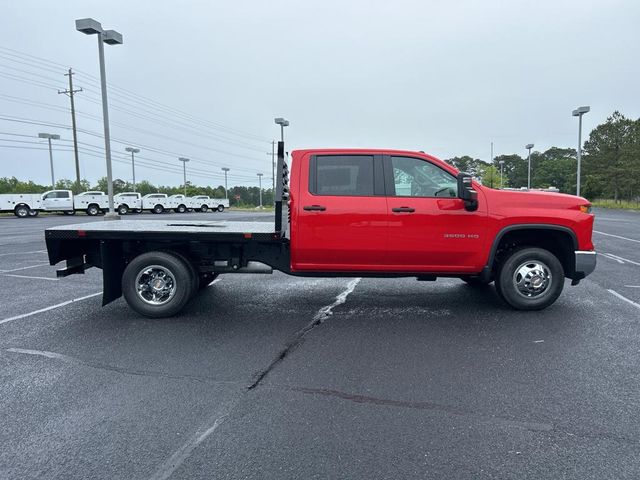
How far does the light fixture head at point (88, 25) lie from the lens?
645 inches

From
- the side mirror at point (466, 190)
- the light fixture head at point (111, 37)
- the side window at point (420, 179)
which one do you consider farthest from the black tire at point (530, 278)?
the light fixture head at point (111, 37)

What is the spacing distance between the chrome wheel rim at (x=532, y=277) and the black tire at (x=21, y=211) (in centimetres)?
3530

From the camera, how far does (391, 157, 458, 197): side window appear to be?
565cm

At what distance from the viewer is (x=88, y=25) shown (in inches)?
647

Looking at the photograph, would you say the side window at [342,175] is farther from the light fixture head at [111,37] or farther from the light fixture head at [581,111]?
the light fixture head at [581,111]

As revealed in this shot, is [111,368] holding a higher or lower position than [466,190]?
lower

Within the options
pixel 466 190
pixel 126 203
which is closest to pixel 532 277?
pixel 466 190

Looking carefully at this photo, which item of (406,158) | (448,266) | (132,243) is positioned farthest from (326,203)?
(132,243)

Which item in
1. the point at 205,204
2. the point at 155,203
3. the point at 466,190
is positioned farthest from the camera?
the point at 205,204

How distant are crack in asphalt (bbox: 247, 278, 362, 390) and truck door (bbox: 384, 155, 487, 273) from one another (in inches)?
45.4

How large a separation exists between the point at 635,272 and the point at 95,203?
35.4m

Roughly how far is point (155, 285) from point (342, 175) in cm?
277

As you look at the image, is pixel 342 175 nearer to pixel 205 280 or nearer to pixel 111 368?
pixel 205 280

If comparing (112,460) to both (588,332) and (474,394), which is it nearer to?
(474,394)
